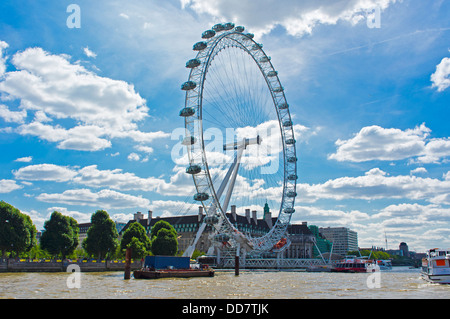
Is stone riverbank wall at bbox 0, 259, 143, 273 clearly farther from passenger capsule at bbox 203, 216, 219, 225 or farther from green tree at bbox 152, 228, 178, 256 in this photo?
passenger capsule at bbox 203, 216, 219, 225

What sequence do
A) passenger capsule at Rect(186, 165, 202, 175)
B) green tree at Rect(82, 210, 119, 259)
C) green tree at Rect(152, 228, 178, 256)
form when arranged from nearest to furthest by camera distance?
passenger capsule at Rect(186, 165, 202, 175) → green tree at Rect(82, 210, 119, 259) → green tree at Rect(152, 228, 178, 256)

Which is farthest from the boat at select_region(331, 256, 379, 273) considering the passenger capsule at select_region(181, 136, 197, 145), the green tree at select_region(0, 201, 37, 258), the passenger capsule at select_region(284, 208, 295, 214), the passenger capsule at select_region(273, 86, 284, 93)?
the green tree at select_region(0, 201, 37, 258)

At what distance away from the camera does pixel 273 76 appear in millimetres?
79750

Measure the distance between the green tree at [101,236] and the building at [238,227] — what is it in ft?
195

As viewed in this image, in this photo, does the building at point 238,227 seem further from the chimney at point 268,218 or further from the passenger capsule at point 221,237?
the passenger capsule at point 221,237

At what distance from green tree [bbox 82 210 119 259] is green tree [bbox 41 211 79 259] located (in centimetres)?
277

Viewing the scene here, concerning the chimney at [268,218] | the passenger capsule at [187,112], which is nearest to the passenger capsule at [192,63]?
the passenger capsule at [187,112]

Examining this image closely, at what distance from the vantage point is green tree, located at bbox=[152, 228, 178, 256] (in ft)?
223

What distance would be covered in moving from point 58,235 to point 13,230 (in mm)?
7882

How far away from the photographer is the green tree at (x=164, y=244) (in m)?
68.1

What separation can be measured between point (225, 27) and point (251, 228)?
9420 cm

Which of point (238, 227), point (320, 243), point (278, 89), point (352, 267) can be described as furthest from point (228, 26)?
point (320, 243)
